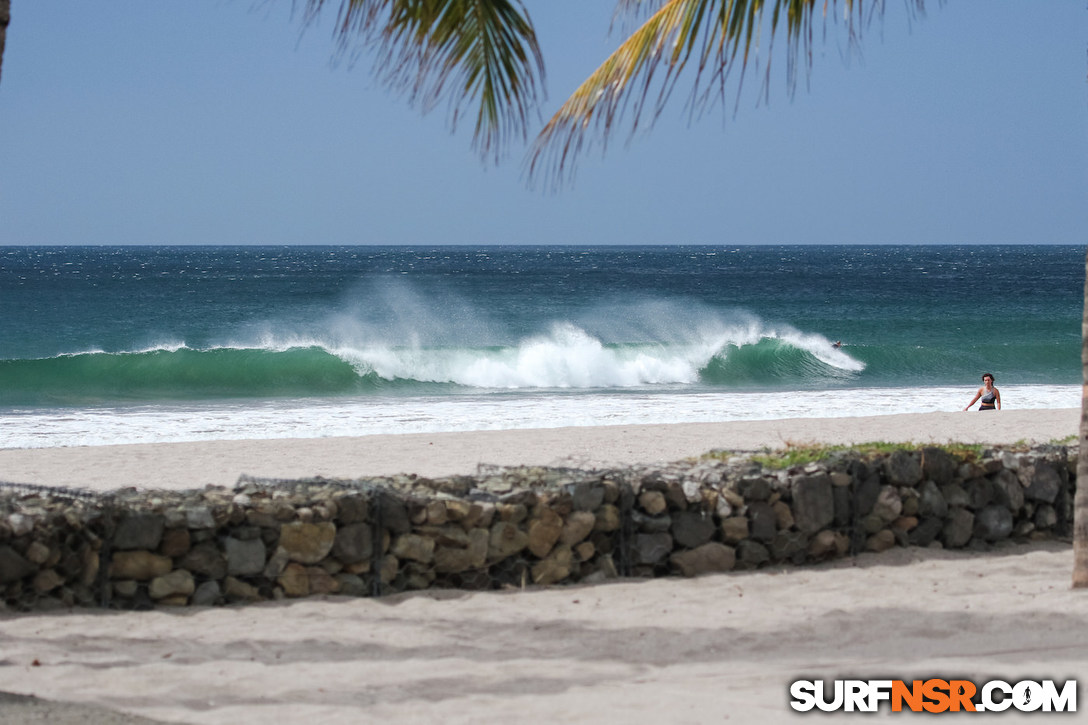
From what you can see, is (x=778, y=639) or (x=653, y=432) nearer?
(x=778, y=639)

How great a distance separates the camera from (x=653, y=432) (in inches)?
551

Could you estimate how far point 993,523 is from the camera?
7113mm

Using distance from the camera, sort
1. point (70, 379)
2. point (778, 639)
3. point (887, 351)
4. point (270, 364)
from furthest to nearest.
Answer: point (887, 351) < point (270, 364) < point (70, 379) < point (778, 639)

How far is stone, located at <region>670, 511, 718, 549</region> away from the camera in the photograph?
20.9 ft

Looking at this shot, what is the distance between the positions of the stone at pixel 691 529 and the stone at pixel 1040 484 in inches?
100

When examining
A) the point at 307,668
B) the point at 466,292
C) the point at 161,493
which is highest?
the point at 466,292

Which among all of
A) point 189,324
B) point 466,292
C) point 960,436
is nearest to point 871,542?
point 960,436

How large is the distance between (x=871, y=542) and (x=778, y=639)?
211cm

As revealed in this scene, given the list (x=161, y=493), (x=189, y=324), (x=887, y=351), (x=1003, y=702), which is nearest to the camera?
(x=1003, y=702)

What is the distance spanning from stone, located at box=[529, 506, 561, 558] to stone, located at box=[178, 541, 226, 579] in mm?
1808

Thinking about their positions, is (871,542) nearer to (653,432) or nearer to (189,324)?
(653,432)

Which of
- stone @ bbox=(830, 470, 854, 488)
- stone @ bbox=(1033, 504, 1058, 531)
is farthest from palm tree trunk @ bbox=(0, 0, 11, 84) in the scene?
stone @ bbox=(1033, 504, 1058, 531)

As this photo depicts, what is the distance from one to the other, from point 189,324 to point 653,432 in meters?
32.2

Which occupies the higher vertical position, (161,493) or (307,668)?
(161,493)
